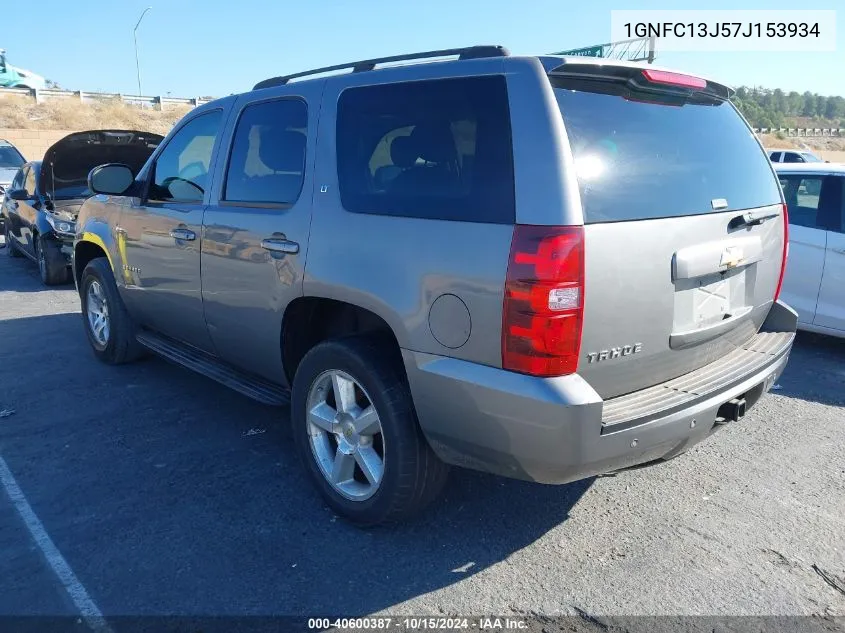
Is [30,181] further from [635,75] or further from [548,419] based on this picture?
[548,419]

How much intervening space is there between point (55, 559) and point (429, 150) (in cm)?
235

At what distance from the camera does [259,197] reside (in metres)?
3.58

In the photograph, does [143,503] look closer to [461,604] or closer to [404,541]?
[404,541]

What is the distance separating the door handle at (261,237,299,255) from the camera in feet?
10.5

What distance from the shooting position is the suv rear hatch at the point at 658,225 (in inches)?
94.3

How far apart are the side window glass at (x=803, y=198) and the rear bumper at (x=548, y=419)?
367cm

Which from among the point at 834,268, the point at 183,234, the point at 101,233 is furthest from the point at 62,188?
the point at 834,268

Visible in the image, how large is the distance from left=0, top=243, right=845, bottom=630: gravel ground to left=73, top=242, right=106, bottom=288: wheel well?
1699mm

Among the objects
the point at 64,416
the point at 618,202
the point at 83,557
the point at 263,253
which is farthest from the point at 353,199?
the point at 64,416

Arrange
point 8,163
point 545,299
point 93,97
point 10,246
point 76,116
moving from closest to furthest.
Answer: point 545,299, point 10,246, point 8,163, point 76,116, point 93,97

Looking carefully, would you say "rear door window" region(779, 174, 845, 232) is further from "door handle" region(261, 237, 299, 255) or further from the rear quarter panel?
"door handle" region(261, 237, 299, 255)

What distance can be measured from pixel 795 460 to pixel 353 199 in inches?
113

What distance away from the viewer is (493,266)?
2.38 meters

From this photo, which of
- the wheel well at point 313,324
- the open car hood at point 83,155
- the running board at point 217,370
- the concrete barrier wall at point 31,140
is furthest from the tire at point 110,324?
the concrete barrier wall at point 31,140
